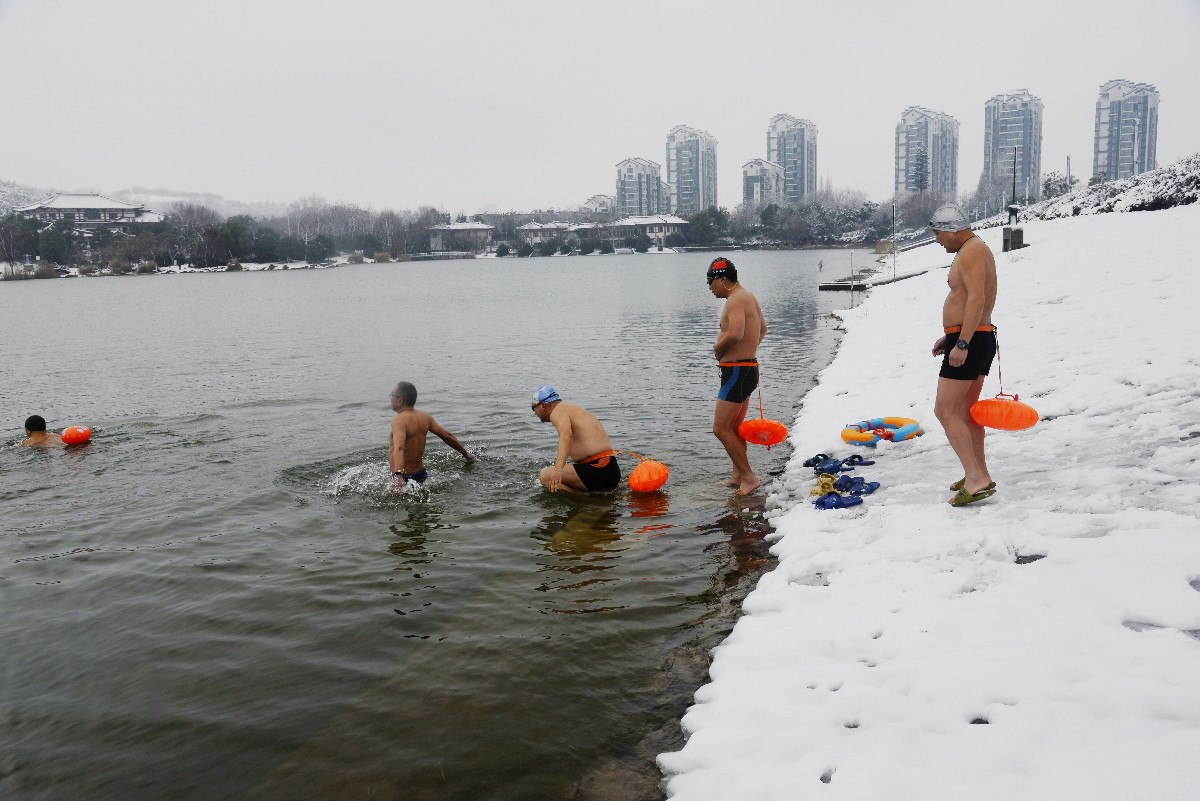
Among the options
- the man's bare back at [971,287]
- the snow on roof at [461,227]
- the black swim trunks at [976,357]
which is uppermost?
the snow on roof at [461,227]

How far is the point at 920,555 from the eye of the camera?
17.0ft

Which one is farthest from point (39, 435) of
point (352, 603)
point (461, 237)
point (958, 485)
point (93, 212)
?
point (93, 212)

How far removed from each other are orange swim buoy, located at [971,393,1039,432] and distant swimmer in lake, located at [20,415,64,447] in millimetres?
13306

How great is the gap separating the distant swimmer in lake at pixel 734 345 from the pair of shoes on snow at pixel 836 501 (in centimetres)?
128

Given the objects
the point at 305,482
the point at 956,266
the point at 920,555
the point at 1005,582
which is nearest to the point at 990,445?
the point at 956,266

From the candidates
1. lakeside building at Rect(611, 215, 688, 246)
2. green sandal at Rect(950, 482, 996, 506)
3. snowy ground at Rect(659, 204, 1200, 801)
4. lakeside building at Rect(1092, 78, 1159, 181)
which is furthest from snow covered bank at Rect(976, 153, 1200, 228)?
lakeside building at Rect(611, 215, 688, 246)

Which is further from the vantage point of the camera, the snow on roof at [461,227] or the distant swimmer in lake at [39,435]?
the snow on roof at [461,227]

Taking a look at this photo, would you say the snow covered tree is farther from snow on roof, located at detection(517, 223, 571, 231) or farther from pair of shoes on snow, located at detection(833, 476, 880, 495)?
snow on roof, located at detection(517, 223, 571, 231)

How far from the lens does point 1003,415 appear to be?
5.83 meters

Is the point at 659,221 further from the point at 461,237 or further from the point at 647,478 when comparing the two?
the point at 647,478

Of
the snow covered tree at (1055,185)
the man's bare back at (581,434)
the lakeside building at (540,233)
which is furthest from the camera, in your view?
the lakeside building at (540,233)

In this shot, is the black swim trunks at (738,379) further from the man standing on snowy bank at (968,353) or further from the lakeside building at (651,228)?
the lakeside building at (651,228)

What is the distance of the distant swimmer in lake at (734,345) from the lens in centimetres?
759

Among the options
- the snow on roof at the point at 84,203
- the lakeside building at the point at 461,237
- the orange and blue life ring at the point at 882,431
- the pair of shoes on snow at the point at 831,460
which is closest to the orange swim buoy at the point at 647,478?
the pair of shoes on snow at the point at 831,460
